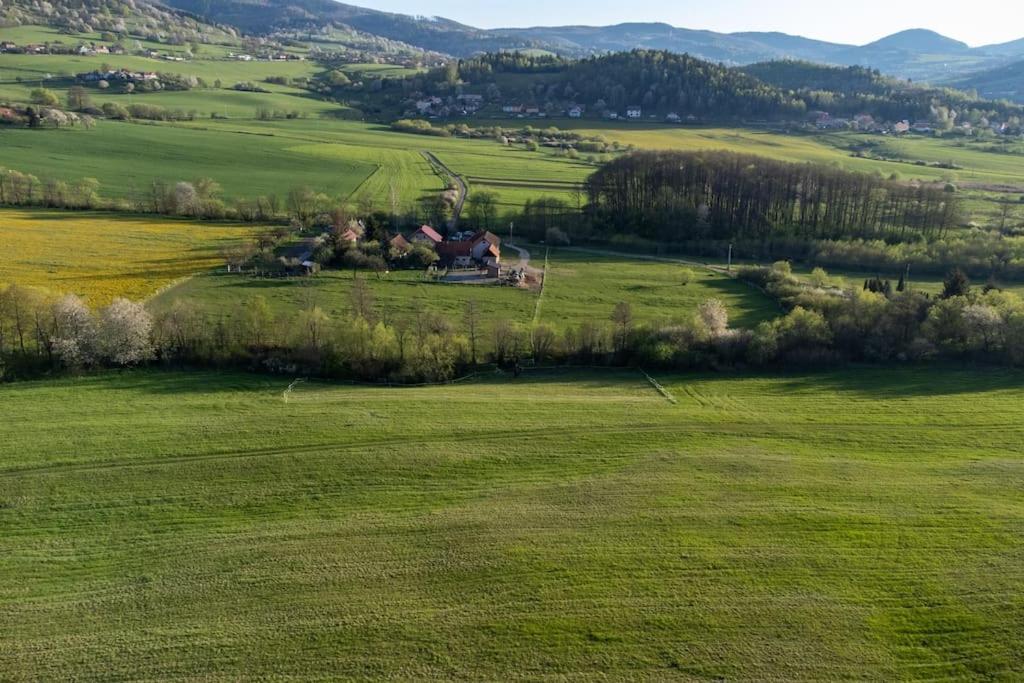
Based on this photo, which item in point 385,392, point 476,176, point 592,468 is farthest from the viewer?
point 476,176

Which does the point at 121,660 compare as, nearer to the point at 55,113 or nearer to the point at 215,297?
the point at 215,297

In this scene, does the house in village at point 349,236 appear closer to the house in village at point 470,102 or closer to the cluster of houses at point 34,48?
the house in village at point 470,102

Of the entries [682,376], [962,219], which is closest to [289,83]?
[962,219]

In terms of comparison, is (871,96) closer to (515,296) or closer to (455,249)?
(455,249)

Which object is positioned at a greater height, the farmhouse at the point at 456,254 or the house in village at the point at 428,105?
the house in village at the point at 428,105

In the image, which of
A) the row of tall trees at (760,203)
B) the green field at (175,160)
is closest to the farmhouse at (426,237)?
the row of tall trees at (760,203)

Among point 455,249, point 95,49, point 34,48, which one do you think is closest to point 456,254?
point 455,249
